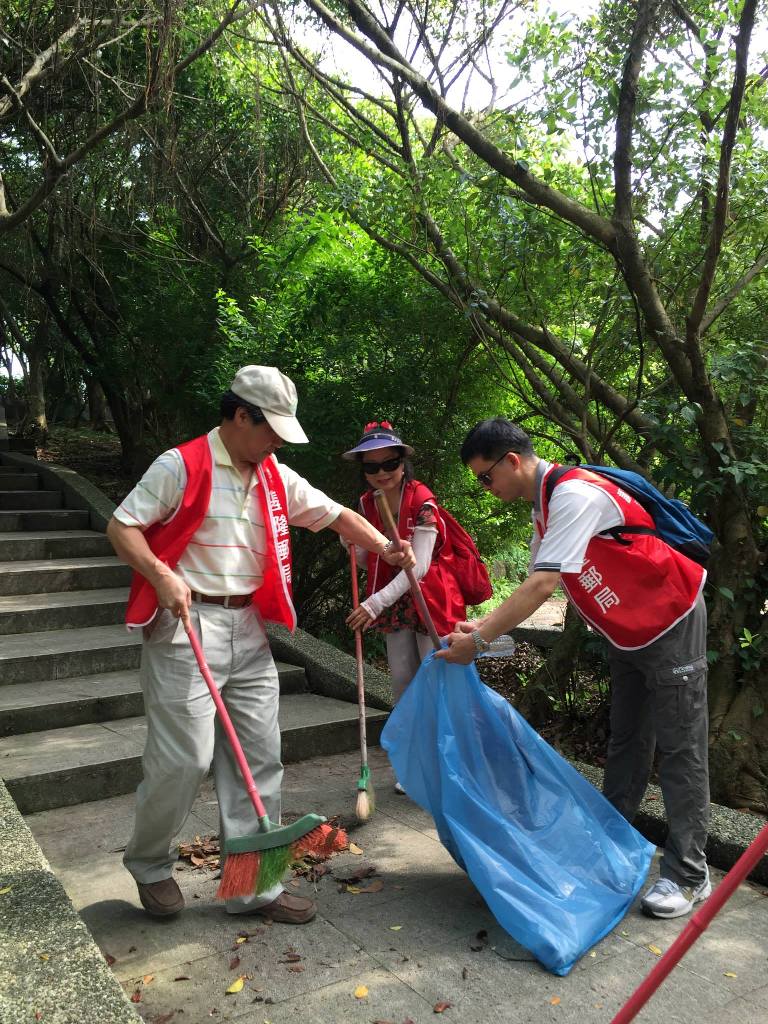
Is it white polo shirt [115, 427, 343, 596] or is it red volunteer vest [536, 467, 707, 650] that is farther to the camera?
red volunteer vest [536, 467, 707, 650]

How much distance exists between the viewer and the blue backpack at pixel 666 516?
3.41 meters

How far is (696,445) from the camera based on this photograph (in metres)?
4.89

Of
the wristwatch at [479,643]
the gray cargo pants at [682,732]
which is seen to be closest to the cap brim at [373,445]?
the wristwatch at [479,643]

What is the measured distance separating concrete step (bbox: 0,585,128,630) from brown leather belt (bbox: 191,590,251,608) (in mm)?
3563

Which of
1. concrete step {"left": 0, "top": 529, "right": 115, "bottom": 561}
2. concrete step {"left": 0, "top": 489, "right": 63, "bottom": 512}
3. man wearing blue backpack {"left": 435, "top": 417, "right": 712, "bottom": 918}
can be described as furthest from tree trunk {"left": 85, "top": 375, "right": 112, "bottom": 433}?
man wearing blue backpack {"left": 435, "top": 417, "right": 712, "bottom": 918}

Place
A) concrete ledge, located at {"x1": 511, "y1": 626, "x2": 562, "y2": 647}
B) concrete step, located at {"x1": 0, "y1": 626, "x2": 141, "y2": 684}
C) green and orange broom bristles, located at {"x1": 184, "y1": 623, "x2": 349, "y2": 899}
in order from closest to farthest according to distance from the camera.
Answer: green and orange broom bristles, located at {"x1": 184, "y1": 623, "x2": 349, "y2": 899} < concrete step, located at {"x1": 0, "y1": 626, "x2": 141, "y2": 684} < concrete ledge, located at {"x1": 511, "y1": 626, "x2": 562, "y2": 647}

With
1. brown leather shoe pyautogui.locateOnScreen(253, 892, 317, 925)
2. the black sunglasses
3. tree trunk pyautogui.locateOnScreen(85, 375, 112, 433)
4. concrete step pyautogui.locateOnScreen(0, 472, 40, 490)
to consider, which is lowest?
brown leather shoe pyautogui.locateOnScreen(253, 892, 317, 925)

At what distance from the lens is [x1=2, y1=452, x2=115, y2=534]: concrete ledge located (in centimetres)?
861

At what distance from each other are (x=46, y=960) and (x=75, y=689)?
326cm

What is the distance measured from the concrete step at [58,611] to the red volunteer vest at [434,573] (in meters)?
3.06

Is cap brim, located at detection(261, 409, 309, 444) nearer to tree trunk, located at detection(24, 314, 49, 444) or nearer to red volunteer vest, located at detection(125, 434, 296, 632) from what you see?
red volunteer vest, located at detection(125, 434, 296, 632)

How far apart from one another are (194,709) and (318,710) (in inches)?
98.6

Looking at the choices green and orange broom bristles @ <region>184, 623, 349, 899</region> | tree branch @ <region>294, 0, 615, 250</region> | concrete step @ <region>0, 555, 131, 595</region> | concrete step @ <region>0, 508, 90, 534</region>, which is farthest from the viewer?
concrete step @ <region>0, 508, 90, 534</region>

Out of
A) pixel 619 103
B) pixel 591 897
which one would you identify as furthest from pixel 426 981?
pixel 619 103
